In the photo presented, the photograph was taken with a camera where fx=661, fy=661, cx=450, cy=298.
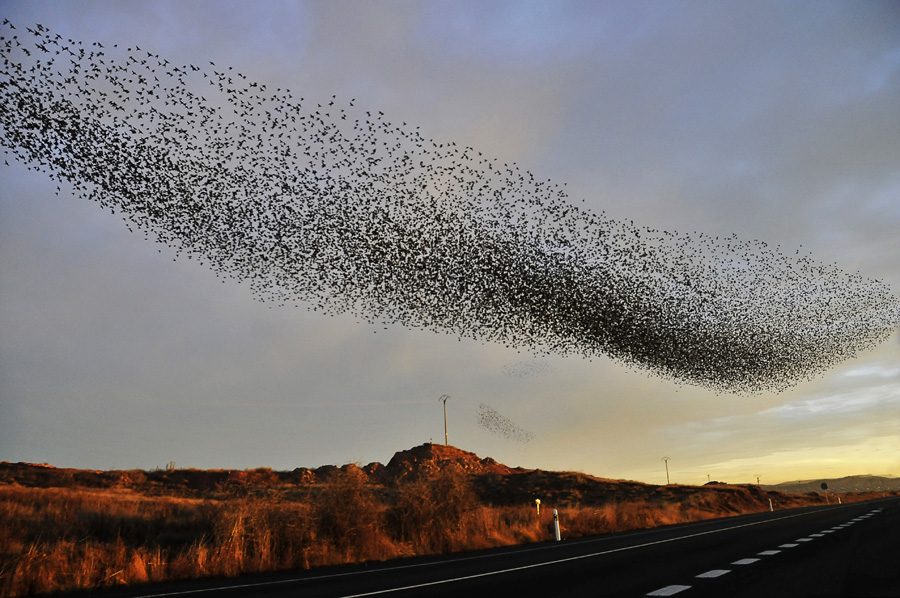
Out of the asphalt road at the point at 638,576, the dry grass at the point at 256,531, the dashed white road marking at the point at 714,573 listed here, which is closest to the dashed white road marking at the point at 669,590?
the asphalt road at the point at 638,576

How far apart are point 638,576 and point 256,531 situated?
36.8 feet

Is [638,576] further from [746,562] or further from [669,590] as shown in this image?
[746,562]

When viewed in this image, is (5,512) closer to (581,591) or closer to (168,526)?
(168,526)

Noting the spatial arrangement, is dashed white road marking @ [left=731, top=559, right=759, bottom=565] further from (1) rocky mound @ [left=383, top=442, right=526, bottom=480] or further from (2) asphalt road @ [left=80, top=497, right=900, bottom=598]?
(1) rocky mound @ [left=383, top=442, right=526, bottom=480]

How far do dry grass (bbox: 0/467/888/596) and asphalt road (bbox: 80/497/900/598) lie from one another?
7.09 feet

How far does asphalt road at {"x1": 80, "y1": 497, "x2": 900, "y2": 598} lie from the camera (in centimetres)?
844

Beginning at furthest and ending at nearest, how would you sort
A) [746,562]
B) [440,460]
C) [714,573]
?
[440,460]
[746,562]
[714,573]

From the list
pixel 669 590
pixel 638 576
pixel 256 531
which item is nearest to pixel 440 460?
pixel 256 531

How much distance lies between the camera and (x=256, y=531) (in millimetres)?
17688

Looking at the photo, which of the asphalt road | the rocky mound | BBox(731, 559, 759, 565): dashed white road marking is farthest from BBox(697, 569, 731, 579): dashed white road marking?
the rocky mound

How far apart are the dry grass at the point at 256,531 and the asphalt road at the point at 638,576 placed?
2.16m

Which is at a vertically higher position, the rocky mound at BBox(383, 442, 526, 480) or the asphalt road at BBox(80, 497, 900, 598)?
the rocky mound at BBox(383, 442, 526, 480)

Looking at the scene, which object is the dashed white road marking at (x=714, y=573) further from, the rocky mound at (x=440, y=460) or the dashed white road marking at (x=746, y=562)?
the rocky mound at (x=440, y=460)

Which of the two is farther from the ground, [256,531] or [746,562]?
[256,531]
